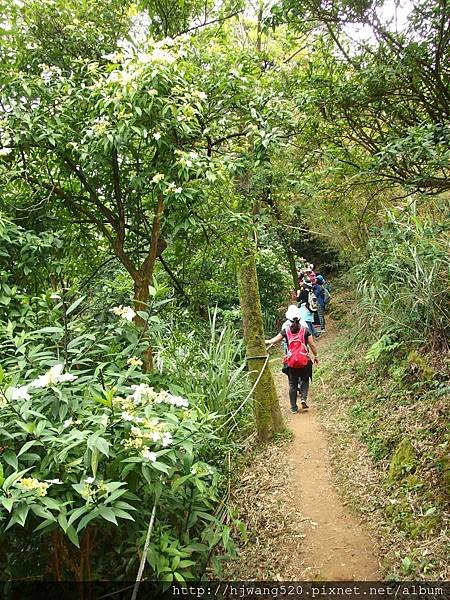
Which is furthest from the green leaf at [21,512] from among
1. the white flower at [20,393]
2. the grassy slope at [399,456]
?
the grassy slope at [399,456]

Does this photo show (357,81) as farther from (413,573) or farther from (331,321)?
(331,321)

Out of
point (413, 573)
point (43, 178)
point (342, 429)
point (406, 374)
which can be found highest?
point (43, 178)

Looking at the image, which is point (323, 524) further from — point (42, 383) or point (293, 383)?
point (42, 383)

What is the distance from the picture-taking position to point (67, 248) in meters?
3.59

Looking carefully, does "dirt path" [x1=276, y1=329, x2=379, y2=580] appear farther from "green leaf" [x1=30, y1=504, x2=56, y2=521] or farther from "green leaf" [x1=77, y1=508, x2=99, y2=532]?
"green leaf" [x1=30, y1=504, x2=56, y2=521]

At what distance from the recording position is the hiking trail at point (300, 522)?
3.44m

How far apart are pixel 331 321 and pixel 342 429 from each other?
6.62 metres

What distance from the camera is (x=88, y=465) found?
1756 mm

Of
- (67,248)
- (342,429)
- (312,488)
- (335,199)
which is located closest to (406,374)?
(342,429)

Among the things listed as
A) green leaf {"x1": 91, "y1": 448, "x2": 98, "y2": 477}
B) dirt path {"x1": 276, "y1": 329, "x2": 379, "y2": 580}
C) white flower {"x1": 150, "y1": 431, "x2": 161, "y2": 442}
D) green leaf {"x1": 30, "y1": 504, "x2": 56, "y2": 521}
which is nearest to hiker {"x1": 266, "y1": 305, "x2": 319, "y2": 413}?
dirt path {"x1": 276, "y1": 329, "x2": 379, "y2": 580}

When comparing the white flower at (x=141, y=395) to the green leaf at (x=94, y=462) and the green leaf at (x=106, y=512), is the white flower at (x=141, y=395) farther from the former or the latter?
the green leaf at (x=106, y=512)

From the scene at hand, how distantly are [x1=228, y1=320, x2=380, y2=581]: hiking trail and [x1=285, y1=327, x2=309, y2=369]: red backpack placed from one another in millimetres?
900

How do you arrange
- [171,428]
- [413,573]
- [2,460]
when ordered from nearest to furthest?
[2,460] < [171,428] < [413,573]

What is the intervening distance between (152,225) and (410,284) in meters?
3.64
